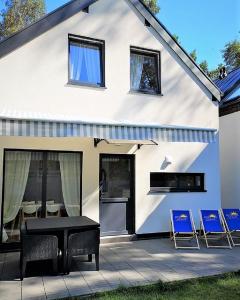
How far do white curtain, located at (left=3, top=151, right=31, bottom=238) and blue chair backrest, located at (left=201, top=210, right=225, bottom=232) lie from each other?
706cm

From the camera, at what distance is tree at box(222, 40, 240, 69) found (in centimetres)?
3816

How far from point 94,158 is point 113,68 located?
382 centimetres

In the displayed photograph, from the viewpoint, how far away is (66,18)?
479 inches

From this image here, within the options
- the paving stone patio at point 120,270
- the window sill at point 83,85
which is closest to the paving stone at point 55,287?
the paving stone patio at point 120,270

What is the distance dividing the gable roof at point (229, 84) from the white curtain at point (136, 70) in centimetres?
603

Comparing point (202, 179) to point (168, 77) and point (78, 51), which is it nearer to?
point (168, 77)

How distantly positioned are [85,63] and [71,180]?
477 centimetres

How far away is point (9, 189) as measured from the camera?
36.9ft

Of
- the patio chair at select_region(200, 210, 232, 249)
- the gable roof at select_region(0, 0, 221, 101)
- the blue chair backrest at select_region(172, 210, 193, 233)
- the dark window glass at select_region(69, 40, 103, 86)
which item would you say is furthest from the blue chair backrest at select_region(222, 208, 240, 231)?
the dark window glass at select_region(69, 40, 103, 86)

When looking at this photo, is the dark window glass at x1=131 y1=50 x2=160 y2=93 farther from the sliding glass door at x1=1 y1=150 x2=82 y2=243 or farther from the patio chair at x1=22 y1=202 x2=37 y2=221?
the patio chair at x1=22 y1=202 x2=37 y2=221

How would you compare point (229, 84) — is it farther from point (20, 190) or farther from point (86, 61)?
point (20, 190)

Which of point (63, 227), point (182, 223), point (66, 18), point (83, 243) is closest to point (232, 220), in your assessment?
point (182, 223)

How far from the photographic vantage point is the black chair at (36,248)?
8109 millimetres

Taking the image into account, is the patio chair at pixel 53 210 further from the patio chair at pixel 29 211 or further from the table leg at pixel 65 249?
the table leg at pixel 65 249
